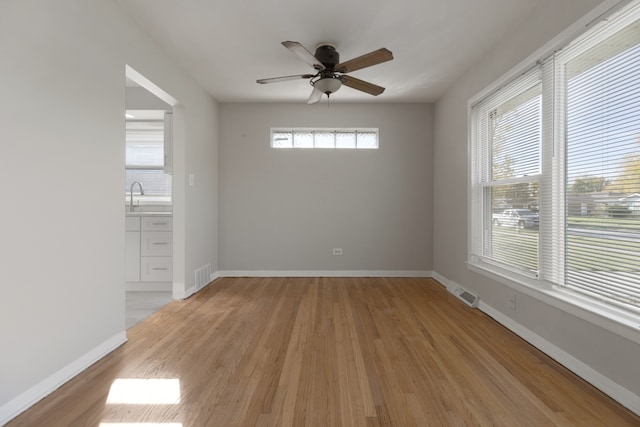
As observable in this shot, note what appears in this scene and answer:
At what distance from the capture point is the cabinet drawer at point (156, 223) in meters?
4.01

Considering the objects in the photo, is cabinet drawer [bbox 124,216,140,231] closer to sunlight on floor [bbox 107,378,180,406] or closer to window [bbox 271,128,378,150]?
window [bbox 271,128,378,150]

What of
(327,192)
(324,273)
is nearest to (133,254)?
(324,273)

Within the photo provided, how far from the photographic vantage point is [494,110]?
3.18 metres

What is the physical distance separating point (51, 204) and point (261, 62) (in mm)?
2357

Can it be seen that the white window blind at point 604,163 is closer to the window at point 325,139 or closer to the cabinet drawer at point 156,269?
the window at point 325,139

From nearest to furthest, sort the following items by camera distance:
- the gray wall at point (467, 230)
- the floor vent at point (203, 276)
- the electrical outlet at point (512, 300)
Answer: the gray wall at point (467, 230) → the electrical outlet at point (512, 300) → the floor vent at point (203, 276)

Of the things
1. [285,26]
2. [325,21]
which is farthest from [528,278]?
[285,26]

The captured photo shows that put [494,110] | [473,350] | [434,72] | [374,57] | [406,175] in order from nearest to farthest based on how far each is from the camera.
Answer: [473,350] → [374,57] → [494,110] → [434,72] → [406,175]

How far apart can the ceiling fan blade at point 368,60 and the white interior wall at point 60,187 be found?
177 cm

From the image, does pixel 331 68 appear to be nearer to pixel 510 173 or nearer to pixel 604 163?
pixel 510 173

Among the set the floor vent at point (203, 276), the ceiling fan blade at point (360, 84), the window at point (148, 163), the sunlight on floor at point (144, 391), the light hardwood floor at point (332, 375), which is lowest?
the sunlight on floor at point (144, 391)

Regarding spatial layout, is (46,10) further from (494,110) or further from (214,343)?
→ (494,110)

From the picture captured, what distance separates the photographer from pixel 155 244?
403cm

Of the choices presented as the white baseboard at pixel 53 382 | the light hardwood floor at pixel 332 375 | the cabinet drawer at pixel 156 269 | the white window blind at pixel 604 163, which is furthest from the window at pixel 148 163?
the white window blind at pixel 604 163
